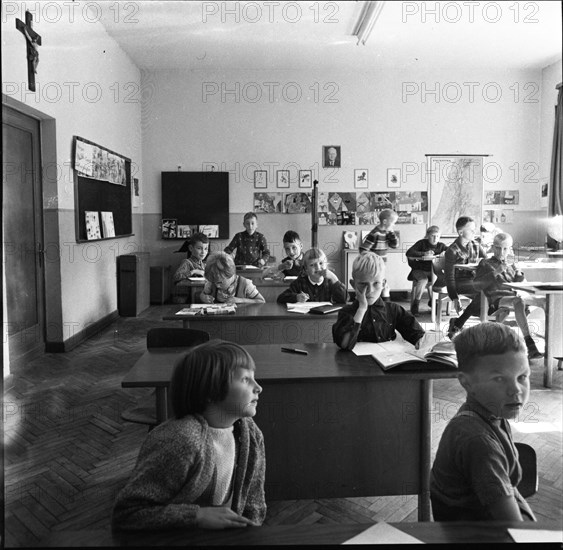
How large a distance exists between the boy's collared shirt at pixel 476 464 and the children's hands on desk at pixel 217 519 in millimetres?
497

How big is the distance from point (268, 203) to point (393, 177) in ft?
5.76

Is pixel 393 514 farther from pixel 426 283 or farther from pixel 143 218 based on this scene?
pixel 143 218

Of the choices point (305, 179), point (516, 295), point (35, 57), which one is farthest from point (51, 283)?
point (305, 179)

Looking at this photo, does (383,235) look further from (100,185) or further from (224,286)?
(224,286)

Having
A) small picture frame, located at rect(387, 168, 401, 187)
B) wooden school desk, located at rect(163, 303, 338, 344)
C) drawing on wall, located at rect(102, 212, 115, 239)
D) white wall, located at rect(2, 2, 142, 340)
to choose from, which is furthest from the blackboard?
wooden school desk, located at rect(163, 303, 338, 344)

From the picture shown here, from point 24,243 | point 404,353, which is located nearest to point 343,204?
point 24,243

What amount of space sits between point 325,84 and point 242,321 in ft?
15.5

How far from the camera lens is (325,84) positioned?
7.21 m

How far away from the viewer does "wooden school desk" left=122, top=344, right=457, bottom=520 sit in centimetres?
207

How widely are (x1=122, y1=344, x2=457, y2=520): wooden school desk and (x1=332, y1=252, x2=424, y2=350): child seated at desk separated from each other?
0.53 ft

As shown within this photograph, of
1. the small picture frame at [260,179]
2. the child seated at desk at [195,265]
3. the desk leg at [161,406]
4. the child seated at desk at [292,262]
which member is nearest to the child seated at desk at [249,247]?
the child seated at desk at [195,265]

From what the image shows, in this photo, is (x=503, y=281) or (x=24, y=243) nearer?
(x=24, y=243)

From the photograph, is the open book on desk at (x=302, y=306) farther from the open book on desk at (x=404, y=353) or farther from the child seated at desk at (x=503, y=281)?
the child seated at desk at (x=503, y=281)

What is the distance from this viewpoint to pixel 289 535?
91cm
